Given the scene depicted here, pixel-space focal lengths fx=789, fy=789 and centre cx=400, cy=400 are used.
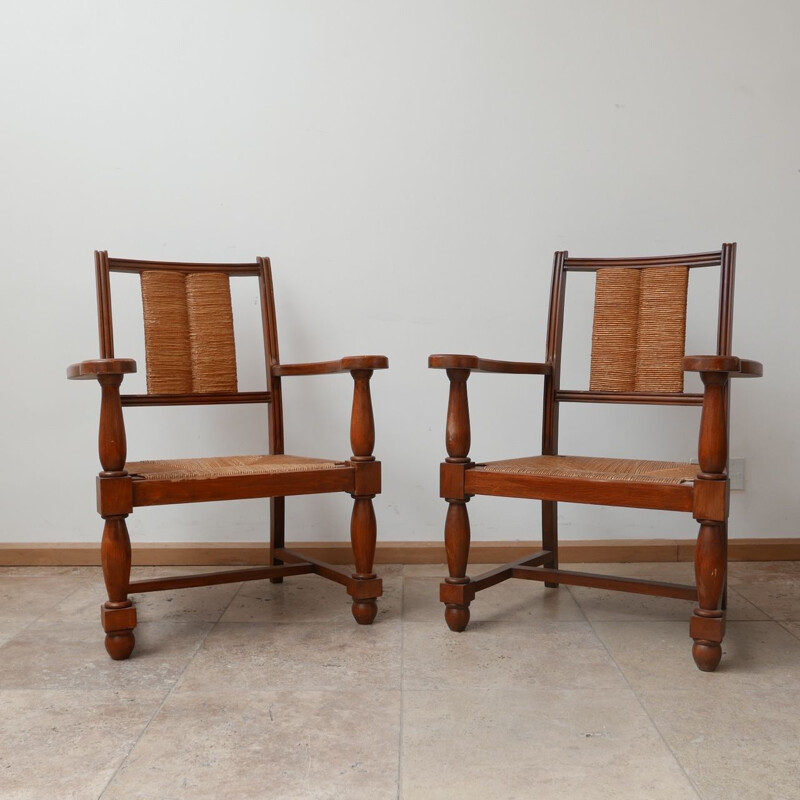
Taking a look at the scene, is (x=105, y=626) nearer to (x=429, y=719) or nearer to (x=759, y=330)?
(x=429, y=719)

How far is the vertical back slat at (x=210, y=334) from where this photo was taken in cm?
225

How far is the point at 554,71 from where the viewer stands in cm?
255

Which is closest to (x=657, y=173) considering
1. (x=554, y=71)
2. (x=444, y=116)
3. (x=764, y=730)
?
(x=554, y=71)

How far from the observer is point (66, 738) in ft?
4.60

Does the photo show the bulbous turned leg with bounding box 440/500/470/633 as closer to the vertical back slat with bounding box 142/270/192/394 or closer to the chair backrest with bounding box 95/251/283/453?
the chair backrest with bounding box 95/251/283/453

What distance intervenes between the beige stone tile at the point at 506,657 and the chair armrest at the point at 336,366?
67 centimetres

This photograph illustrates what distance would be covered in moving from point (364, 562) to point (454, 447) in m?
0.38

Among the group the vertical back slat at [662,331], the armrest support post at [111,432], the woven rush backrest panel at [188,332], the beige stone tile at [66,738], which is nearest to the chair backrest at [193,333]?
the woven rush backrest panel at [188,332]

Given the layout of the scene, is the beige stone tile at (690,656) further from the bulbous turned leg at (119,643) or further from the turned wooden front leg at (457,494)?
the bulbous turned leg at (119,643)

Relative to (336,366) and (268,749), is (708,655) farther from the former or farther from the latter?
(336,366)

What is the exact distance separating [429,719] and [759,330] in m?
1.78

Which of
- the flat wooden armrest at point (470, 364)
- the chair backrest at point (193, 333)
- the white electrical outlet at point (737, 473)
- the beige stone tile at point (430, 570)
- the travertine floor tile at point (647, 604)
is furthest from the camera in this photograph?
the white electrical outlet at point (737, 473)

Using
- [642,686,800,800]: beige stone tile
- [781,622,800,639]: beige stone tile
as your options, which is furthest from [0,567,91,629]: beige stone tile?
[781,622,800,639]: beige stone tile

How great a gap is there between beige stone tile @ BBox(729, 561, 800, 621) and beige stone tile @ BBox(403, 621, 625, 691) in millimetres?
555
